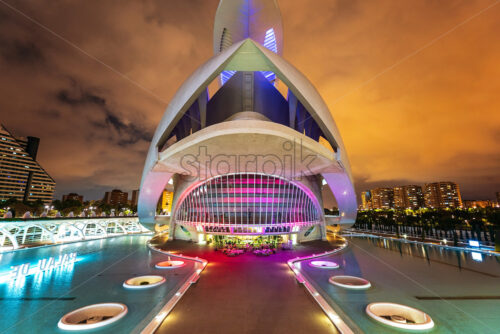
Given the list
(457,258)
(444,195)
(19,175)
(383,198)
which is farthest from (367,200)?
(19,175)

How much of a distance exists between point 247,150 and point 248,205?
10.9m

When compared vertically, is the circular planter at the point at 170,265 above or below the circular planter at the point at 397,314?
above

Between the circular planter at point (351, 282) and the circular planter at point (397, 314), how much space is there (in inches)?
80.9

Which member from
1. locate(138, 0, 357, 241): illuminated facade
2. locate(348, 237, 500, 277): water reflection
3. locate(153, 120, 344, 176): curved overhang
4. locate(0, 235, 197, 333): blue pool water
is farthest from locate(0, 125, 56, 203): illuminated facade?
locate(348, 237, 500, 277): water reflection

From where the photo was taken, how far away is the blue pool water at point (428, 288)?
26.3 feet

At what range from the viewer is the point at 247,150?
15.7 m

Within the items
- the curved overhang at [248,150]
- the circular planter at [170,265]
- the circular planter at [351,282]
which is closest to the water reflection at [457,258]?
the circular planter at [351,282]

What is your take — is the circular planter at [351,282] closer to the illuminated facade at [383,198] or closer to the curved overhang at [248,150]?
the curved overhang at [248,150]

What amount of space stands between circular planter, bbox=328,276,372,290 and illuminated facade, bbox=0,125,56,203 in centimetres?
11200

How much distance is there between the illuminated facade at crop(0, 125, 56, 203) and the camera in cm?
7662

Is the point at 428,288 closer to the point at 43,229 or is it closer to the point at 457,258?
the point at 457,258

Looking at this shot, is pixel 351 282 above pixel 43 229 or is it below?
below

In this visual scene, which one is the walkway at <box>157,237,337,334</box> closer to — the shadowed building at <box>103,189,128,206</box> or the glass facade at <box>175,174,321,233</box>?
the glass facade at <box>175,174,321,233</box>

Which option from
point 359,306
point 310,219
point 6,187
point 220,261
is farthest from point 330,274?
point 6,187
